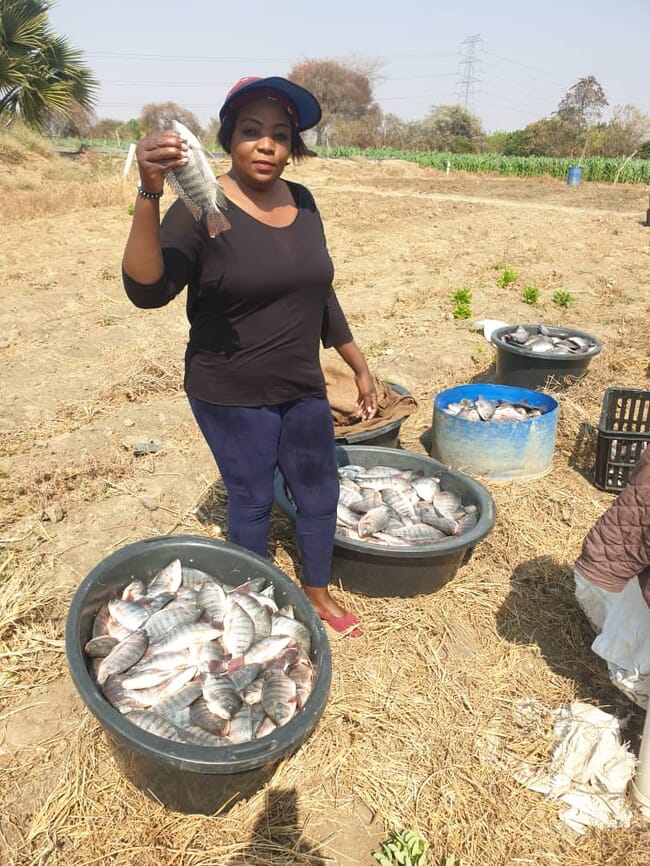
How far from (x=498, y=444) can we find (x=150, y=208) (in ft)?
9.72

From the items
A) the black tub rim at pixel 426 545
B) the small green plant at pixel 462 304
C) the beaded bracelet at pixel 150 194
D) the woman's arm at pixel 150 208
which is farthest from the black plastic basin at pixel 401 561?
the small green plant at pixel 462 304

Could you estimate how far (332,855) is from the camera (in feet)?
6.79

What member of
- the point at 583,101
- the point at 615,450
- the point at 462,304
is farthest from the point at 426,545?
the point at 583,101

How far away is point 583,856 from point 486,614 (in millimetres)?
1176

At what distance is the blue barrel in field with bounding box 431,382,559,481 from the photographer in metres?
4.15

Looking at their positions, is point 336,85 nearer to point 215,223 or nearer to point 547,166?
point 547,166

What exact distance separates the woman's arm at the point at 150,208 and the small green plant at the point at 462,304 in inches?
257

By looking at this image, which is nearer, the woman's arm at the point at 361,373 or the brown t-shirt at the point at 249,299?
the brown t-shirt at the point at 249,299

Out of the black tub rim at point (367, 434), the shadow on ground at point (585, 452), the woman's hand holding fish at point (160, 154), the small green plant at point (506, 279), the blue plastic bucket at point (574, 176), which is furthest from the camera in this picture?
the blue plastic bucket at point (574, 176)

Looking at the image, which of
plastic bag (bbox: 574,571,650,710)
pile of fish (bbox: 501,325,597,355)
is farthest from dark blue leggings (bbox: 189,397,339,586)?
pile of fish (bbox: 501,325,597,355)

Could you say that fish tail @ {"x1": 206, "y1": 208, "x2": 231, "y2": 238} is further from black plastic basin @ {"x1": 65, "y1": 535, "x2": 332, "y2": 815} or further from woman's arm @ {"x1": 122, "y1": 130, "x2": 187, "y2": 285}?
black plastic basin @ {"x1": 65, "y1": 535, "x2": 332, "y2": 815}

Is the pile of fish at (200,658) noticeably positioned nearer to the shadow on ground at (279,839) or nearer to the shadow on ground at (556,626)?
the shadow on ground at (279,839)

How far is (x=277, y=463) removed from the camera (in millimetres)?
2631

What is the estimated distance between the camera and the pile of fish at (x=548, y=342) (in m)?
5.30
